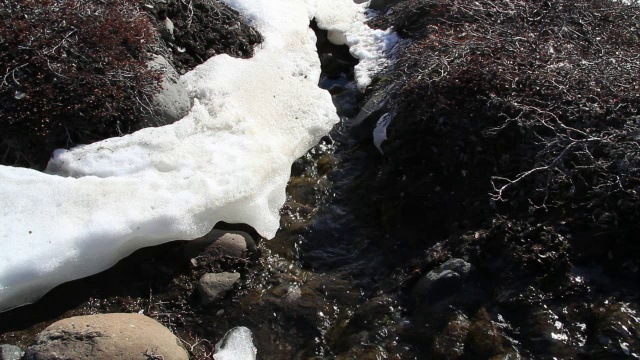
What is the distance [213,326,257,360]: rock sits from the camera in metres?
5.32

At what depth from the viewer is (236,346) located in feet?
17.8

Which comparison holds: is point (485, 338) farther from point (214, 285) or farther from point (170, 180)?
point (170, 180)

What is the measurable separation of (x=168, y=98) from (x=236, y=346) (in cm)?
322

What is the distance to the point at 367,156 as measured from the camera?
7.79 m

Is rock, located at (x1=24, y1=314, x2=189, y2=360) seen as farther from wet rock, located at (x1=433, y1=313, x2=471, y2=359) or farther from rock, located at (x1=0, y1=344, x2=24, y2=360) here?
wet rock, located at (x1=433, y1=313, x2=471, y2=359)

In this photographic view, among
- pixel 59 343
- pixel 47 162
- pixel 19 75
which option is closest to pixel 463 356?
pixel 59 343

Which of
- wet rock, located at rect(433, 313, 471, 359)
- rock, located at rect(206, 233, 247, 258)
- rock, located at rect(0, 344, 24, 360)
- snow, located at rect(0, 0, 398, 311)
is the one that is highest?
wet rock, located at rect(433, 313, 471, 359)

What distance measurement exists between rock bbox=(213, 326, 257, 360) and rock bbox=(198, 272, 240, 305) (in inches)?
16.0

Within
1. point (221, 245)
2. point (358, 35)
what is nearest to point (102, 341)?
point (221, 245)

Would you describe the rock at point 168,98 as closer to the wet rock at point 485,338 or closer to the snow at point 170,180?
the snow at point 170,180

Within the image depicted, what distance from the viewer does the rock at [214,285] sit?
5754 mm

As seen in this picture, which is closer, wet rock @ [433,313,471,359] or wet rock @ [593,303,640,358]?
wet rock @ [593,303,640,358]

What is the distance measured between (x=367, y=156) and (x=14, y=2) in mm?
4670

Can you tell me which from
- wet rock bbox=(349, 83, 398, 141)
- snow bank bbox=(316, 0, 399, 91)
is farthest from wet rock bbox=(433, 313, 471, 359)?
snow bank bbox=(316, 0, 399, 91)
